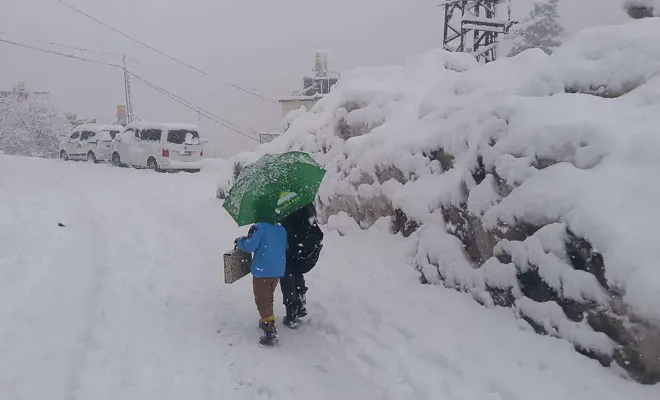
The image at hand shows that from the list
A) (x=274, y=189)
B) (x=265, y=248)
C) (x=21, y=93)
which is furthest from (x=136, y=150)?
(x=21, y=93)

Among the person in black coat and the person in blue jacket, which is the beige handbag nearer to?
the person in blue jacket

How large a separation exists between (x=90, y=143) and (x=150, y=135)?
225 inches

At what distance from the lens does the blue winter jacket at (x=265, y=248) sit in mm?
4543

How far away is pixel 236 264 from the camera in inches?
190

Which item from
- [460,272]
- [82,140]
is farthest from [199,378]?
[82,140]

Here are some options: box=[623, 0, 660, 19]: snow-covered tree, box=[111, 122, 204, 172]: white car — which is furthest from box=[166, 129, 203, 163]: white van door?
box=[623, 0, 660, 19]: snow-covered tree

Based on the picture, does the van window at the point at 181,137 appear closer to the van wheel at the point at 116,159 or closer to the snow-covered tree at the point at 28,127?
the van wheel at the point at 116,159

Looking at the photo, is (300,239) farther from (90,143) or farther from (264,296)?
(90,143)

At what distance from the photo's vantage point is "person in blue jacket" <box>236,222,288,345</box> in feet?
15.0

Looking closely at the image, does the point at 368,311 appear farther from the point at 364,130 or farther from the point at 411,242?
the point at 364,130

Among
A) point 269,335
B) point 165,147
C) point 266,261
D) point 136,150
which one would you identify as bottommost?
point 136,150

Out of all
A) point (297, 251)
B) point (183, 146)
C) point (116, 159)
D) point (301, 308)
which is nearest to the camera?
point (297, 251)

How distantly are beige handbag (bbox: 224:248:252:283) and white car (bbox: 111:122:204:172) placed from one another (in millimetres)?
15189

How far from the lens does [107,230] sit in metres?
8.88
